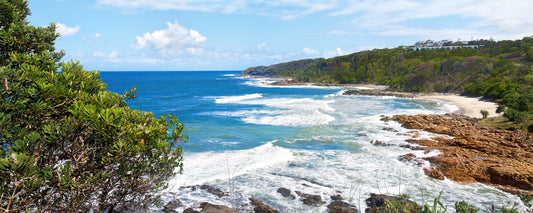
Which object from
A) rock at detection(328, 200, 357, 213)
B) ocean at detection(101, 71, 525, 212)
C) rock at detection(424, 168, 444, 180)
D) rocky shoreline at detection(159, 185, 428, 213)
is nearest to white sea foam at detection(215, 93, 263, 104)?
ocean at detection(101, 71, 525, 212)

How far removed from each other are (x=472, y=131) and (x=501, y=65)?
56.5 m

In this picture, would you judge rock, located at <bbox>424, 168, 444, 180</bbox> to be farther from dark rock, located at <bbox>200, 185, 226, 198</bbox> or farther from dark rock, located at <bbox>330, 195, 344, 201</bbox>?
dark rock, located at <bbox>200, 185, 226, 198</bbox>

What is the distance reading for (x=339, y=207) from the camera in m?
12.3

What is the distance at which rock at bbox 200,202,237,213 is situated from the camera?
39.1 ft

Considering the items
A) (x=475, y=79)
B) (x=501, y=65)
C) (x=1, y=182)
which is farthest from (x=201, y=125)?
(x=501, y=65)

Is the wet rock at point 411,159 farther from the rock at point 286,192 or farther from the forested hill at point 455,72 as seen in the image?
the forested hill at point 455,72

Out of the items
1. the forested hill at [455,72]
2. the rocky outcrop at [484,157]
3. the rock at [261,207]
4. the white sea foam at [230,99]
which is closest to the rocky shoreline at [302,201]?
the rock at [261,207]

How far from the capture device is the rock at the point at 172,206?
39.9 ft

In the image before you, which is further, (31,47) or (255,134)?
(255,134)

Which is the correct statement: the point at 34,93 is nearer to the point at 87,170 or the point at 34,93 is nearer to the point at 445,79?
the point at 87,170

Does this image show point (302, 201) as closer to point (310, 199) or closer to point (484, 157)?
point (310, 199)

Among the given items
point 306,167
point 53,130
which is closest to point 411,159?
point 306,167

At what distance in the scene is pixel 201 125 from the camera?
31922 mm

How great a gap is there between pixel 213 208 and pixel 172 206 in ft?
6.18
